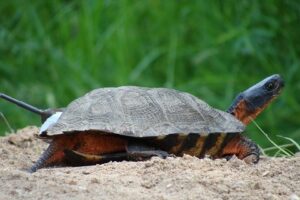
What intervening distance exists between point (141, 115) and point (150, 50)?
424 cm

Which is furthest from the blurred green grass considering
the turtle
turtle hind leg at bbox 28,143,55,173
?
turtle hind leg at bbox 28,143,55,173

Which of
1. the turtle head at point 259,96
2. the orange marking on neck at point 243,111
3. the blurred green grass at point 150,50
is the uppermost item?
the turtle head at point 259,96

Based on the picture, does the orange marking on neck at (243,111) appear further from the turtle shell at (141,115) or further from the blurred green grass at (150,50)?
the blurred green grass at (150,50)

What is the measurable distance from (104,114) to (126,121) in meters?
0.12

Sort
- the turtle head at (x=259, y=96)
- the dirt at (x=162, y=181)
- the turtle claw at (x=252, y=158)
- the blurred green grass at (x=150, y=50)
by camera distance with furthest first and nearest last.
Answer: the blurred green grass at (x=150, y=50)
the turtle head at (x=259, y=96)
the turtle claw at (x=252, y=158)
the dirt at (x=162, y=181)

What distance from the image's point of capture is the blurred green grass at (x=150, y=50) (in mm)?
6824

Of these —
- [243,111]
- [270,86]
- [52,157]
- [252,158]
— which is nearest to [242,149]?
[252,158]

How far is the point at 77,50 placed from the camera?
24.9 ft

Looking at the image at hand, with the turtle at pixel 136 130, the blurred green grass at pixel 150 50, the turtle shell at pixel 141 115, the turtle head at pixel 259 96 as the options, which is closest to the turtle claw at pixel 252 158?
the turtle at pixel 136 130

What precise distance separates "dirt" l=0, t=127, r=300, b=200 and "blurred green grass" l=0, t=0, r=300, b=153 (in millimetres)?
3236

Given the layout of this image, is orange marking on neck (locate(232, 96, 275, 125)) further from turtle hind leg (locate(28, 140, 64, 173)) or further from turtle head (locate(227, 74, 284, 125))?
turtle hind leg (locate(28, 140, 64, 173))

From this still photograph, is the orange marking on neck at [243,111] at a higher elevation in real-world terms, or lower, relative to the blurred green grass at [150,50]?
higher

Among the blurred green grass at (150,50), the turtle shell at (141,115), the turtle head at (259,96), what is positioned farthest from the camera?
the blurred green grass at (150,50)

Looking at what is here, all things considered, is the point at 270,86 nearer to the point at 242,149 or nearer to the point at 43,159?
the point at 242,149
